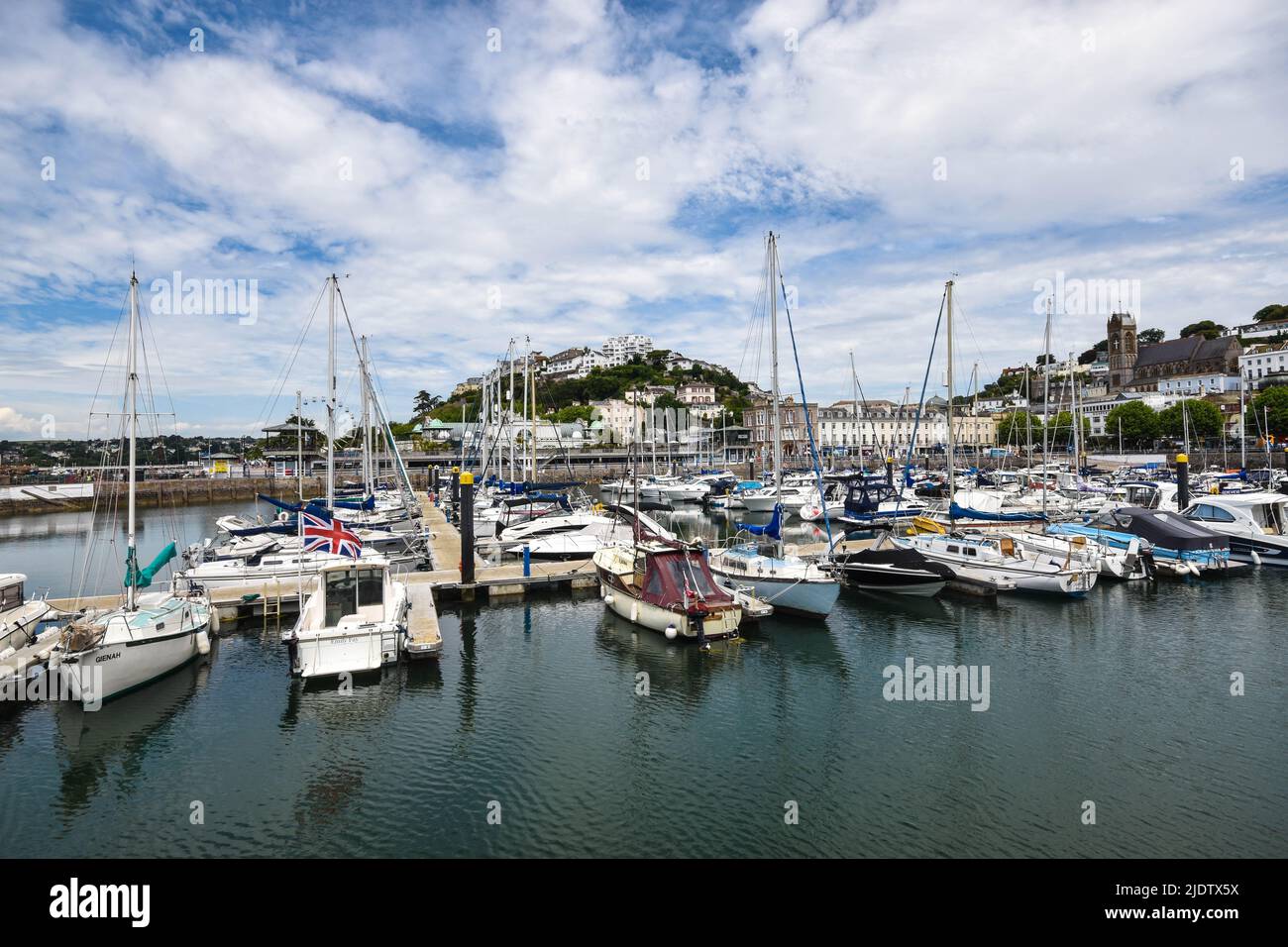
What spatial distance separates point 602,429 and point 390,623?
436 feet

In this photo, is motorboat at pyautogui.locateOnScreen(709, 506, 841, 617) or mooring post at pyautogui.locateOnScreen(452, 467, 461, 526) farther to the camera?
mooring post at pyautogui.locateOnScreen(452, 467, 461, 526)

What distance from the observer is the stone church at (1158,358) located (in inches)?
5251

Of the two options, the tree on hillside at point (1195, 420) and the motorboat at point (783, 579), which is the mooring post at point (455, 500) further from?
the tree on hillside at point (1195, 420)

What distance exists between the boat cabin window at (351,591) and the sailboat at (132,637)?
339cm

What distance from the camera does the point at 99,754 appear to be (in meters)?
14.1

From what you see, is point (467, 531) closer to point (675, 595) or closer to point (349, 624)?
point (349, 624)

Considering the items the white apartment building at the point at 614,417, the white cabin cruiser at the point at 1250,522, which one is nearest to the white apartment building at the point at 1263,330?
the white apartment building at the point at 614,417

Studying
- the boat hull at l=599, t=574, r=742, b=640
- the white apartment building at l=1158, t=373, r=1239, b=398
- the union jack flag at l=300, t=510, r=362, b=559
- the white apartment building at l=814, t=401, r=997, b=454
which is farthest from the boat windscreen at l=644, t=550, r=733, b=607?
the white apartment building at l=1158, t=373, r=1239, b=398

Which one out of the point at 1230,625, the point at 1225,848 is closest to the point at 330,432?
the point at 1225,848

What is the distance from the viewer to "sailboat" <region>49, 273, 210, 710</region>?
16.0m

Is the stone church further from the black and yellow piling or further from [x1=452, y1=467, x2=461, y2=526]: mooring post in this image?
the black and yellow piling

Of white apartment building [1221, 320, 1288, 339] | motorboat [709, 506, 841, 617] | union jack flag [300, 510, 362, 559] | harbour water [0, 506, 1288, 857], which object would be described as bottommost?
harbour water [0, 506, 1288, 857]

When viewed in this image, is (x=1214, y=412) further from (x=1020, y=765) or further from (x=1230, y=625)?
(x=1020, y=765)

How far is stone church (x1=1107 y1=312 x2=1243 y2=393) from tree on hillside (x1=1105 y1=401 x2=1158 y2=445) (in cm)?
3834
